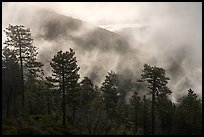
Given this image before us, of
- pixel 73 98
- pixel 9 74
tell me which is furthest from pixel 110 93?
pixel 9 74

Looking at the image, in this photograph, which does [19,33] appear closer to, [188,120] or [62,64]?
[62,64]

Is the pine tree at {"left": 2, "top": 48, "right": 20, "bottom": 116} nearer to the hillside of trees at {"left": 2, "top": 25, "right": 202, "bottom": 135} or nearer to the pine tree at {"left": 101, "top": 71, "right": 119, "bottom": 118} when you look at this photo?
the hillside of trees at {"left": 2, "top": 25, "right": 202, "bottom": 135}

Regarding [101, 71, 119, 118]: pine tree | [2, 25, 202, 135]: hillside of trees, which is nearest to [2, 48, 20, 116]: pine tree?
[2, 25, 202, 135]: hillside of trees

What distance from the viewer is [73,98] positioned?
148 feet

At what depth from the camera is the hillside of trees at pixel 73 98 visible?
39.1 meters

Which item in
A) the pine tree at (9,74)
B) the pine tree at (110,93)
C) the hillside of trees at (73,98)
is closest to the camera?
the hillside of trees at (73,98)

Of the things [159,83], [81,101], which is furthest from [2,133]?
[81,101]

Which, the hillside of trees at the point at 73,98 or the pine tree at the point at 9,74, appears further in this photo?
the pine tree at the point at 9,74

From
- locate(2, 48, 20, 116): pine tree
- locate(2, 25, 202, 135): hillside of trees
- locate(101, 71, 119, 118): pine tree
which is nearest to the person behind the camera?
locate(2, 25, 202, 135): hillside of trees

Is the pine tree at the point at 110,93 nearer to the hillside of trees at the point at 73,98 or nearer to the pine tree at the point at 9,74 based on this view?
the hillside of trees at the point at 73,98

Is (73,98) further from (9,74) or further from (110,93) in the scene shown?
(110,93)

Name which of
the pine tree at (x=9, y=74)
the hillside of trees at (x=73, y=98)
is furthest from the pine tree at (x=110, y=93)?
the pine tree at (x=9, y=74)

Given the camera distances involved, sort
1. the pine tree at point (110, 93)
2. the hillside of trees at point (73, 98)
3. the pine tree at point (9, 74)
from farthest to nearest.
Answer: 1. the pine tree at point (110, 93)
2. the pine tree at point (9, 74)
3. the hillside of trees at point (73, 98)

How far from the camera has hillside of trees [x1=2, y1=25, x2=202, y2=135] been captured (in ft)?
128
